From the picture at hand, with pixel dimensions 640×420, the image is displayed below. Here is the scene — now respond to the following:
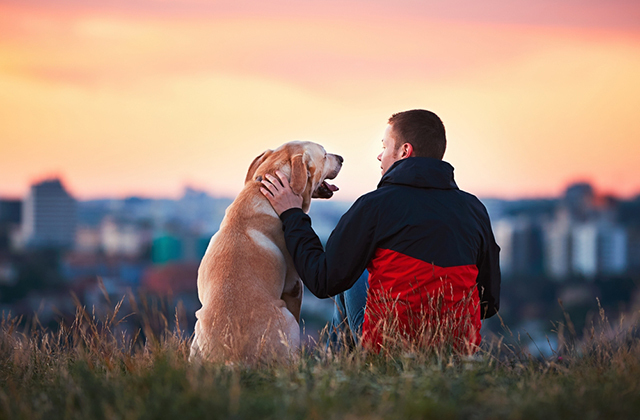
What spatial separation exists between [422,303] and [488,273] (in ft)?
2.25

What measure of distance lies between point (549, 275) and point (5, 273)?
299 feet

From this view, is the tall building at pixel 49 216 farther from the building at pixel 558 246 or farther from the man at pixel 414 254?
the man at pixel 414 254

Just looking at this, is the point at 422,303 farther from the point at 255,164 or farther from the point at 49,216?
the point at 49,216

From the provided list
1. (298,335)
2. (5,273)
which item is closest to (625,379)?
(298,335)

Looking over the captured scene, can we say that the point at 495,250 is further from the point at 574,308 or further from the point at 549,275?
the point at 549,275

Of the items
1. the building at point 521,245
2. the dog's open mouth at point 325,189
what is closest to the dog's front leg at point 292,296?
the dog's open mouth at point 325,189

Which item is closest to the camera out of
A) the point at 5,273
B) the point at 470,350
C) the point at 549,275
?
the point at 470,350

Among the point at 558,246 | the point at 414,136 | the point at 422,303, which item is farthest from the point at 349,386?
the point at 558,246

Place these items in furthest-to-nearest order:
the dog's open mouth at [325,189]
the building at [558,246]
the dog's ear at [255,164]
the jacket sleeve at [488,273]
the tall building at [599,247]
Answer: the tall building at [599,247] → the building at [558,246] → the dog's open mouth at [325,189] → the dog's ear at [255,164] → the jacket sleeve at [488,273]

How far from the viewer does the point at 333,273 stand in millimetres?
3656

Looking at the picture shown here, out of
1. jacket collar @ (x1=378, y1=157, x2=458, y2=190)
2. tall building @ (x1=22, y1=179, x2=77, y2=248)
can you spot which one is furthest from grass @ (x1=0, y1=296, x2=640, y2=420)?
tall building @ (x1=22, y1=179, x2=77, y2=248)

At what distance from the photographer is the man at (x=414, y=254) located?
3510 millimetres

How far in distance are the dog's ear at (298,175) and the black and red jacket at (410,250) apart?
2.24 feet

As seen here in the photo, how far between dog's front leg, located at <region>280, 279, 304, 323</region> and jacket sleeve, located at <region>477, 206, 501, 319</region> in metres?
1.22
